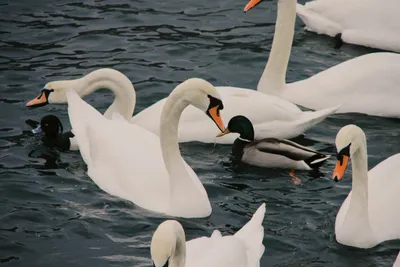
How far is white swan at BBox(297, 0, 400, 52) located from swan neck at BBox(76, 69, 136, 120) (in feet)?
13.1

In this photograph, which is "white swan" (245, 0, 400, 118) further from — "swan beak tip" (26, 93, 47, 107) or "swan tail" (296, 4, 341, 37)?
"swan beak tip" (26, 93, 47, 107)

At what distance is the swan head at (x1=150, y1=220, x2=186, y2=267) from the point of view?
8.29 m

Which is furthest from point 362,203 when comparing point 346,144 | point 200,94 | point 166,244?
point 166,244

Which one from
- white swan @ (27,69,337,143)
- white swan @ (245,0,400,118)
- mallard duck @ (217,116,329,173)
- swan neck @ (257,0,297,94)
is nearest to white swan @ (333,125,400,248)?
mallard duck @ (217,116,329,173)

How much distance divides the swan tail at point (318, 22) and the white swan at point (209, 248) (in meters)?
6.70

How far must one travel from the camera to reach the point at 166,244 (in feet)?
27.3

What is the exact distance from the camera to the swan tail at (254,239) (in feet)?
31.8

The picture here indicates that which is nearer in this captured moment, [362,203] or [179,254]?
[179,254]

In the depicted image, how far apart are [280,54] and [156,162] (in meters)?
3.19

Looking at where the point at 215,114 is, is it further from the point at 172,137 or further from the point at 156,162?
the point at 156,162

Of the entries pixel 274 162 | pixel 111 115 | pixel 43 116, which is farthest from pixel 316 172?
pixel 43 116

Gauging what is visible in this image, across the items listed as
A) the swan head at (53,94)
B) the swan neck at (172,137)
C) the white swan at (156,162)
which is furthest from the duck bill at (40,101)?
the swan neck at (172,137)

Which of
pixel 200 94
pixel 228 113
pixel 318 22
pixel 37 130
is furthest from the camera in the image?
pixel 318 22

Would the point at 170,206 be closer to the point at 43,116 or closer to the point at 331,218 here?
the point at 331,218
